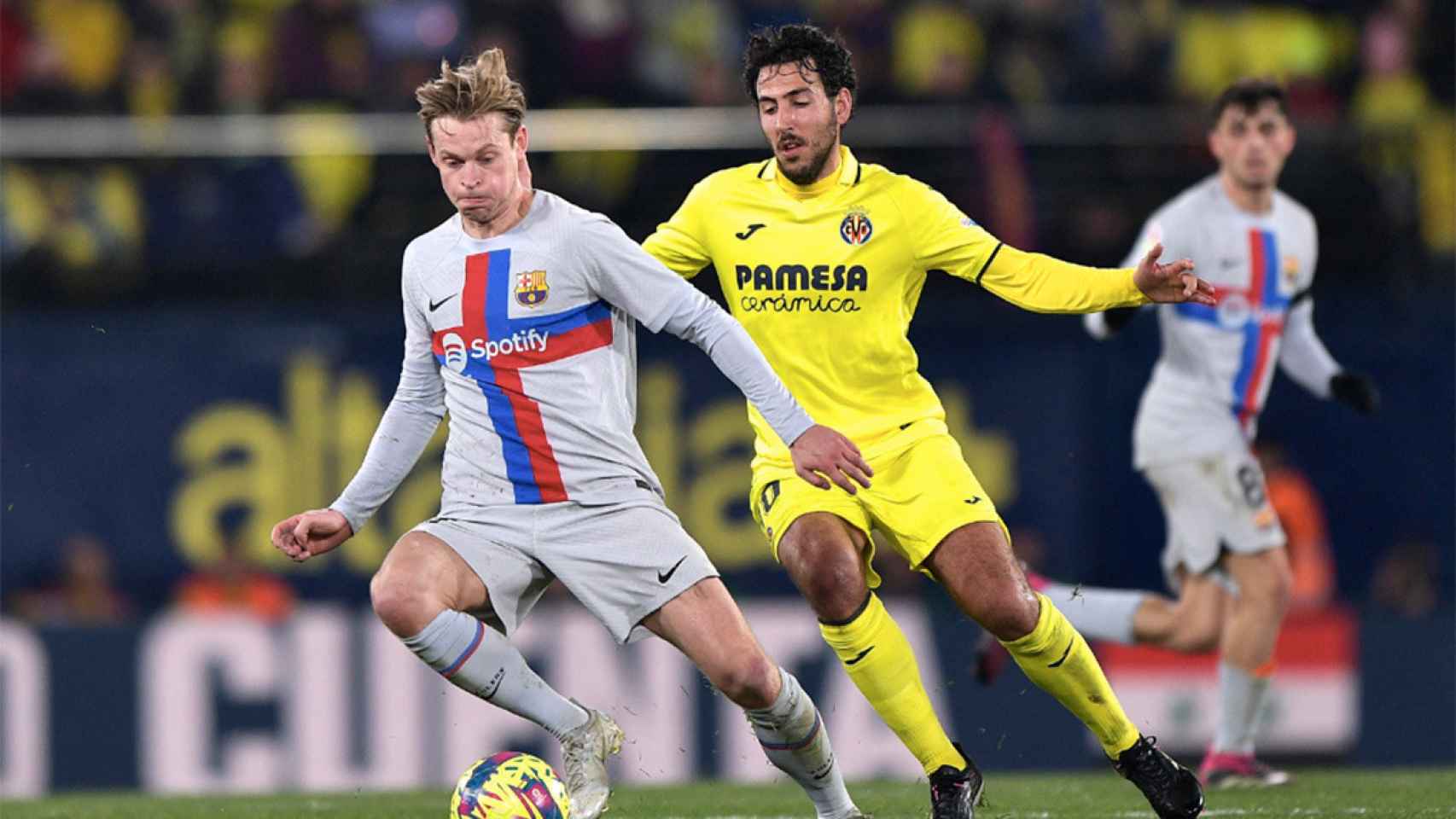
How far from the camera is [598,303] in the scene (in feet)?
21.3

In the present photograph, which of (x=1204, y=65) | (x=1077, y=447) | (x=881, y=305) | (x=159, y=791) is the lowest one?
(x=159, y=791)

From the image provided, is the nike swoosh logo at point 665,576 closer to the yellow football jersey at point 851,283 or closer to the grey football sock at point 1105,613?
the yellow football jersey at point 851,283

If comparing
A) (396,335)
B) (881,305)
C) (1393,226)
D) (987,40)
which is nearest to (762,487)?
(881,305)

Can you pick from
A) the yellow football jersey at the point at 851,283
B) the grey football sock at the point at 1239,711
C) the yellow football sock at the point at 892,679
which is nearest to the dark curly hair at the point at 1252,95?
the grey football sock at the point at 1239,711

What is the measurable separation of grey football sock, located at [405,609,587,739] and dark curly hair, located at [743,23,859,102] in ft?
5.72

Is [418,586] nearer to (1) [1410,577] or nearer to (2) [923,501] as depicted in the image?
(2) [923,501]

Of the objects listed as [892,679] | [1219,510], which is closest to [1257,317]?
[1219,510]

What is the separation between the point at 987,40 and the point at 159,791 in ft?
21.6

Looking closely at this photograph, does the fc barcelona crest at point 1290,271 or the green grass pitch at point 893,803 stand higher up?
the fc barcelona crest at point 1290,271

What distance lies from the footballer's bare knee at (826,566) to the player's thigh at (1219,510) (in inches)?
109

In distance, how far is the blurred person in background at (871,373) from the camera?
6.55 meters

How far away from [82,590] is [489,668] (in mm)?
6208

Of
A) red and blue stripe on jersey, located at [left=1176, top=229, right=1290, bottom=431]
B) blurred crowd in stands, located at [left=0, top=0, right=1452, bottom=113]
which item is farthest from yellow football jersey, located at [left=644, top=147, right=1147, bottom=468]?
blurred crowd in stands, located at [left=0, top=0, right=1452, bottom=113]

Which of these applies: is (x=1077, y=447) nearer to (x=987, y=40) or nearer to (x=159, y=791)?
(x=987, y=40)
